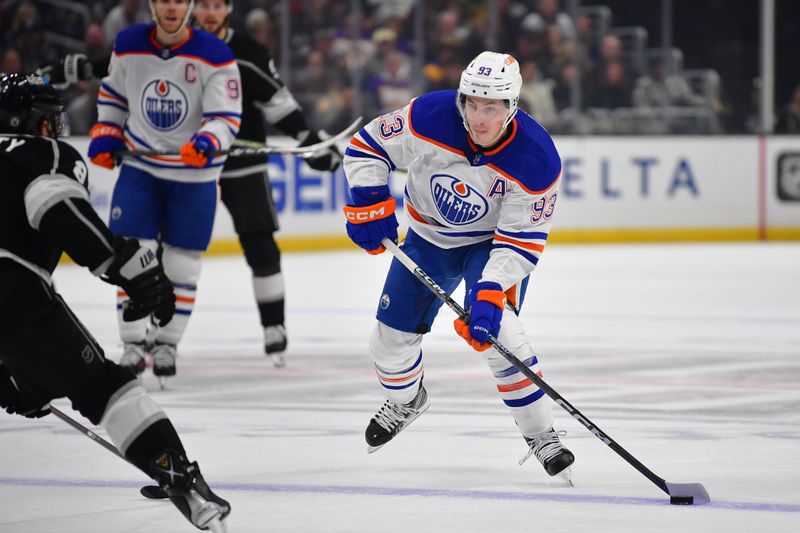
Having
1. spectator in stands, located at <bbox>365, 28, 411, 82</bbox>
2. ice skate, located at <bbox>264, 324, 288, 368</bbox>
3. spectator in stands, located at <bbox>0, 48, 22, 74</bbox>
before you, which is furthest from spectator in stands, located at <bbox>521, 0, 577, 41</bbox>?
ice skate, located at <bbox>264, 324, 288, 368</bbox>

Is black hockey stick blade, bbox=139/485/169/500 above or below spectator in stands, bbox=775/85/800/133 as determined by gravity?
above

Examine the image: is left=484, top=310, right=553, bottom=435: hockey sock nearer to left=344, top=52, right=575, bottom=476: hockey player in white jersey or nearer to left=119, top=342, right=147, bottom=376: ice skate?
left=344, top=52, right=575, bottom=476: hockey player in white jersey

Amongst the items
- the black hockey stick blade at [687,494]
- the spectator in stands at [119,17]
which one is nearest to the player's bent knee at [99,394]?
the black hockey stick blade at [687,494]

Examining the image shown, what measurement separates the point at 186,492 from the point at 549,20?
9.80m

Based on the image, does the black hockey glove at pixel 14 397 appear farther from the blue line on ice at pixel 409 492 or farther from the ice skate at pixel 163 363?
the ice skate at pixel 163 363

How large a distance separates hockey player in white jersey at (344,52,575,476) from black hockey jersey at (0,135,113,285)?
3.39ft

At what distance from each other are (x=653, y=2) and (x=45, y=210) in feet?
35.2

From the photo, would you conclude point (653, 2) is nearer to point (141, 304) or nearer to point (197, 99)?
point (197, 99)

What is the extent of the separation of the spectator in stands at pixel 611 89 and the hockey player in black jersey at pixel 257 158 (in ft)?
21.0

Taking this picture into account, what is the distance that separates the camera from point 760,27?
1220cm

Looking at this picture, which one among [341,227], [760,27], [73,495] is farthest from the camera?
[760,27]

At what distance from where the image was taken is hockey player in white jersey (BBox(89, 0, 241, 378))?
16.6 feet

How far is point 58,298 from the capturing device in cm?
292

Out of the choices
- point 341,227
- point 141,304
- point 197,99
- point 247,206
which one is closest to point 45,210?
point 141,304
